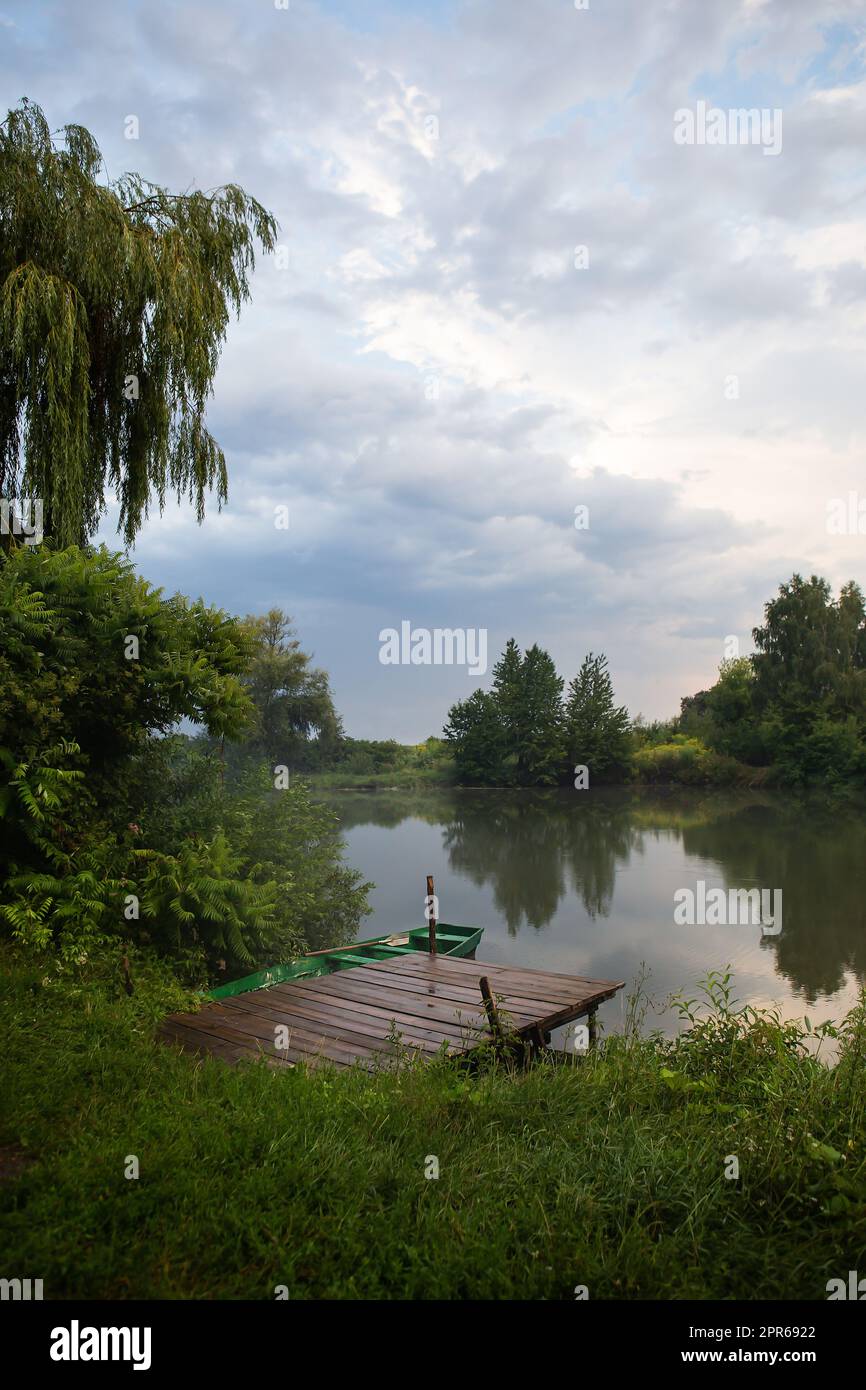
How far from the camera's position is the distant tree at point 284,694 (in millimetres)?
33375

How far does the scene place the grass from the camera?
9.49ft

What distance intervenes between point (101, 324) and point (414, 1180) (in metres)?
10.2

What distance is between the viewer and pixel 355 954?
10008 mm

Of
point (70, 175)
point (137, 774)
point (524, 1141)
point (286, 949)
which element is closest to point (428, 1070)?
point (524, 1141)

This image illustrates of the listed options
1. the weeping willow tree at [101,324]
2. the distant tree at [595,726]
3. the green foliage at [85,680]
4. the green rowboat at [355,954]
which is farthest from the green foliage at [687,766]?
the green foliage at [85,680]

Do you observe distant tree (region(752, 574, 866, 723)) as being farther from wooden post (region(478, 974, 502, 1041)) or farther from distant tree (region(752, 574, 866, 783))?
wooden post (region(478, 974, 502, 1041))

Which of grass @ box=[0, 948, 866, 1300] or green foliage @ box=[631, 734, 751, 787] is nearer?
grass @ box=[0, 948, 866, 1300]

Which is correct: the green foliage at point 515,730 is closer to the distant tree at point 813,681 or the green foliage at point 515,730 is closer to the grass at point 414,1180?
the distant tree at point 813,681
